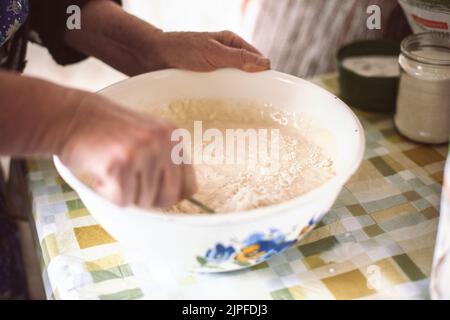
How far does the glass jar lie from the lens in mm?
914

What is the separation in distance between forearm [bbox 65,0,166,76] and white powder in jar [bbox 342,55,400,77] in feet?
1.38

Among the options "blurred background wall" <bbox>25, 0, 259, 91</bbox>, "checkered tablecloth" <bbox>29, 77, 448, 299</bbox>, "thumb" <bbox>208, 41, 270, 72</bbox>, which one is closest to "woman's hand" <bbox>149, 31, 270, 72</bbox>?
"thumb" <bbox>208, 41, 270, 72</bbox>

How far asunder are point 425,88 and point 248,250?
492mm

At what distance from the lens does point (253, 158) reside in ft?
2.65

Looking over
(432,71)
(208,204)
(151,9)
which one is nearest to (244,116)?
(208,204)

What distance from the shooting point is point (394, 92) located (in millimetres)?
1043

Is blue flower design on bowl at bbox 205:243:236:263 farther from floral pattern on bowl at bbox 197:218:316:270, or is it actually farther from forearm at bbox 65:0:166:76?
forearm at bbox 65:0:166:76

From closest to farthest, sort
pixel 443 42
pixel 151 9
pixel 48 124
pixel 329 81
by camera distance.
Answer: pixel 48 124
pixel 443 42
pixel 329 81
pixel 151 9

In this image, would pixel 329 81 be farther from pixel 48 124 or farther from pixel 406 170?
pixel 48 124

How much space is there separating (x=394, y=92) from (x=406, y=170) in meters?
0.20

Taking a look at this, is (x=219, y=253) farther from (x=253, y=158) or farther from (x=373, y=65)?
(x=373, y=65)

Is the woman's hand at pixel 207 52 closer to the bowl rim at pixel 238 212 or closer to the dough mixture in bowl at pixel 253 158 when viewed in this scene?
the dough mixture in bowl at pixel 253 158

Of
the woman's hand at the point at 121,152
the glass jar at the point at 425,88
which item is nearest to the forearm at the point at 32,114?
the woman's hand at the point at 121,152

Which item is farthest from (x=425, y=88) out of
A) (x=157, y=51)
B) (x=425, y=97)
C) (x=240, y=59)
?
(x=157, y=51)
